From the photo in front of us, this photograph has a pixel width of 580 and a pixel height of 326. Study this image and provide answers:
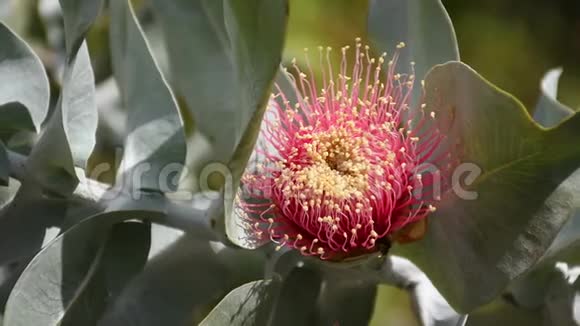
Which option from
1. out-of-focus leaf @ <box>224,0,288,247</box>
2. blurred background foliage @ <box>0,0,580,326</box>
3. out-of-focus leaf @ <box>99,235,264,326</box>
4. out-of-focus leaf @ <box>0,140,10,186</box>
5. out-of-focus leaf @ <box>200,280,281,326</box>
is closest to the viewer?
out-of-focus leaf @ <box>224,0,288,247</box>

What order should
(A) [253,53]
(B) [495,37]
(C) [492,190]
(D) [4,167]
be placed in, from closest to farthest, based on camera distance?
(A) [253,53] → (C) [492,190] → (D) [4,167] → (B) [495,37]

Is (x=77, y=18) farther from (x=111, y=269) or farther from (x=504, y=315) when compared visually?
(x=504, y=315)

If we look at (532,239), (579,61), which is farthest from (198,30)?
(579,61)

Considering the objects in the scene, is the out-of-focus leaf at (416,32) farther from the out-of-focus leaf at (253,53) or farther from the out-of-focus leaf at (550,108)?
the out-of-focus leaf at (253,53)

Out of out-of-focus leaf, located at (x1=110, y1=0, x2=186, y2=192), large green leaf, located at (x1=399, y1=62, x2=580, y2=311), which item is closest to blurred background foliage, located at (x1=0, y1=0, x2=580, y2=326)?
out-of-focus leaf, located at (x1=110, y1=0, x2=186, y2=192)

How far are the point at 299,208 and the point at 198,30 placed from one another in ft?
1.08

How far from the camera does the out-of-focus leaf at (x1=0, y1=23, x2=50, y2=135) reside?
3.91 ft

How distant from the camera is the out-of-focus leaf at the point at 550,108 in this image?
48.0 inches

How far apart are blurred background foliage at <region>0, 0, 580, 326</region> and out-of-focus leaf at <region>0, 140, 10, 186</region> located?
0.84 metres

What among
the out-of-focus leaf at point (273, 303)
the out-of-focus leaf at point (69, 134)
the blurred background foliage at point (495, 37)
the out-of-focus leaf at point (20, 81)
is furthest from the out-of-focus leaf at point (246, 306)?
the blurred background foliage at point (495, 37)

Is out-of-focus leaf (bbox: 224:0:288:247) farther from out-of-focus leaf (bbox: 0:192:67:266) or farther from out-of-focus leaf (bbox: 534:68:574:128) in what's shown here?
out-of-focus leaf (bbox: 534:68:574:128)

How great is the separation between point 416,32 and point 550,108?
0.20m

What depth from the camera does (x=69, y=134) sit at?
3.85ft

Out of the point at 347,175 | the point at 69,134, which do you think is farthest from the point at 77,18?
the point at 347,175
